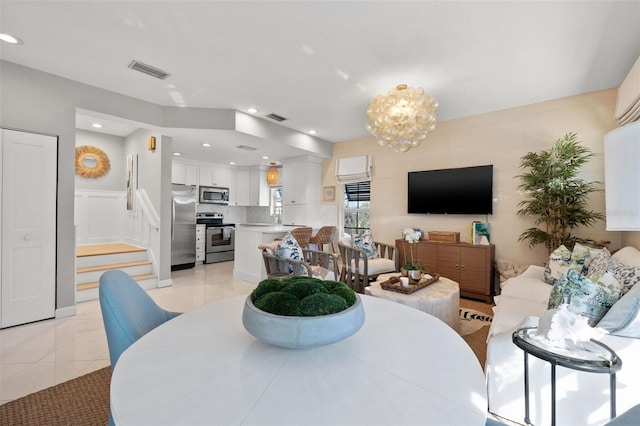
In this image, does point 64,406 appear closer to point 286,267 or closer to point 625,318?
point 286,267

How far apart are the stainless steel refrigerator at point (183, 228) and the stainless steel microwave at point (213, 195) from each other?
2.04ft

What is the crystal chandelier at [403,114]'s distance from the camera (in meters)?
2.76

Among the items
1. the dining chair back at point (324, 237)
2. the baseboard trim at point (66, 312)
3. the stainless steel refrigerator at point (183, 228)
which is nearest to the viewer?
the baseboard trim at point (66, 312)

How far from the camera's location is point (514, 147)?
3.79 m

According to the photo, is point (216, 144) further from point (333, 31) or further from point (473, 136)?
point (473, 136)

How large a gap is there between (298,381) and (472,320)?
2.96 meters

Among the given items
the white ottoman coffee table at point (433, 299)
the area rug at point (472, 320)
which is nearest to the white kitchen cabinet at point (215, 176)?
the white ottoman coffee table at point (433, 299)

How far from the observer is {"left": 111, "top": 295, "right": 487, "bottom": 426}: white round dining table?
1.90 ft

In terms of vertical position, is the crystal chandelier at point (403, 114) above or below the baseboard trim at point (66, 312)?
above

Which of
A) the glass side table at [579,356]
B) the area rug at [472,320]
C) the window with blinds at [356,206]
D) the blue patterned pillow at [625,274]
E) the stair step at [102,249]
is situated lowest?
the area rug at [472,320]

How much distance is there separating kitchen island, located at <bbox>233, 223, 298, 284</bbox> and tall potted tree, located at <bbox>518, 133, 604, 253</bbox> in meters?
3.52

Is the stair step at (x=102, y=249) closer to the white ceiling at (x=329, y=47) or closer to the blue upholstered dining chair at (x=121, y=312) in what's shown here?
the white ceiling at (x=329, y=47)

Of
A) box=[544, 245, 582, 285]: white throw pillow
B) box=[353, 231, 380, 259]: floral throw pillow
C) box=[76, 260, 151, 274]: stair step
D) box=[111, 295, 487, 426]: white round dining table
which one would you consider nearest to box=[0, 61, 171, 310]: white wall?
box=[76, 260, 151, 274]: stair step

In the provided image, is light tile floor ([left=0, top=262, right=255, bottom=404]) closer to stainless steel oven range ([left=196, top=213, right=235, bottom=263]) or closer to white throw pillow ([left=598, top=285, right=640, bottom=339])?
stainless steel oven range ([left=196, top=213, right=235, bottom=263])
